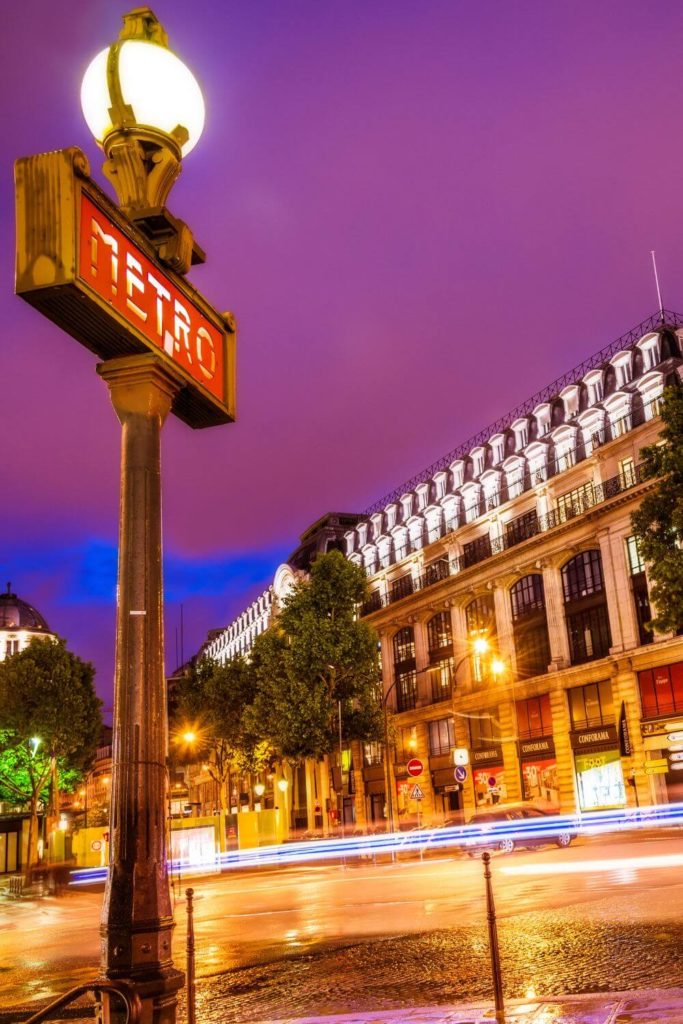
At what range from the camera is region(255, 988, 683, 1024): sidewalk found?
6734 mm

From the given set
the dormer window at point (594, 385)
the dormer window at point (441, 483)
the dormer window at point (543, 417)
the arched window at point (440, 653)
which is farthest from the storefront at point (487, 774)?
the dormer window at point (594, 385)

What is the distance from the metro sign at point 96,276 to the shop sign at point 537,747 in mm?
44065

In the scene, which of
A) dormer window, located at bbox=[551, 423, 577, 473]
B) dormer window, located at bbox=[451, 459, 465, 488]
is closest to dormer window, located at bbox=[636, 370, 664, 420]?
dormer window, located at bbox=[551, 423, 577, 473]

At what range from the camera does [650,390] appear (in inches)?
1652

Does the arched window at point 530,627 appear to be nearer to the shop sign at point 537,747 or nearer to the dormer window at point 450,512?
the shop sign at point 537,747

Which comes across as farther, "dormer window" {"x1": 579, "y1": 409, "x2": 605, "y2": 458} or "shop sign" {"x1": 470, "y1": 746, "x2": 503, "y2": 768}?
"shop sign" {"x1": 470, "y1": 746, "x2": 503, "y2": 768}

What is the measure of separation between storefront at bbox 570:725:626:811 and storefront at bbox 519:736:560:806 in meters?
1.67

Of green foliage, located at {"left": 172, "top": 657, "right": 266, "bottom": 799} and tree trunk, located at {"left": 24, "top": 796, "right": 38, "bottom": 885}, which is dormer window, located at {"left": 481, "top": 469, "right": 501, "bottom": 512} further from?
tree trunk, located at {"left": 24, "top": 796, "right": 38, "bottom": 885}

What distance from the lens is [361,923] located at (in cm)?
1455

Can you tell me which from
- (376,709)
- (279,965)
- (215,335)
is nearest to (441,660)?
(376,709)

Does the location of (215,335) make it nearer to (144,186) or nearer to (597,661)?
(144,186)

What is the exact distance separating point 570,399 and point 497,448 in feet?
23.4

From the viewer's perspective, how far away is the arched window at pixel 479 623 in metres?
51.4

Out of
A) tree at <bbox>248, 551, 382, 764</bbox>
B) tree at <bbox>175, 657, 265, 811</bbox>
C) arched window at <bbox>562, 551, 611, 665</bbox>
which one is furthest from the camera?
tree at <bbox>175, 657, 265, 811</bbox>
